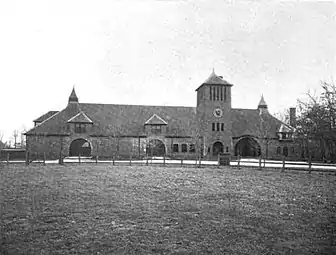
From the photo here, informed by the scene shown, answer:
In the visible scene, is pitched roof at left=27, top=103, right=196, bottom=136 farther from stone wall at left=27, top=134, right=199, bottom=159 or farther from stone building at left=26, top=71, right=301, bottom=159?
stone wall at left=27, top=134, right=199, bottom=159

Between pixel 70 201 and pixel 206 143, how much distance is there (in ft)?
110

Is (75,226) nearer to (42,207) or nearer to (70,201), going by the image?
(42,207)

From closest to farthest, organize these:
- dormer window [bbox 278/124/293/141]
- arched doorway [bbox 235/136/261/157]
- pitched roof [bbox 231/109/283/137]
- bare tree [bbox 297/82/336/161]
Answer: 1. bare tree [bbox 297/82/336/161]
2. arched doorway [bbox 235/136/261/157]
3. pitched roof [bbox 231/109/283/137]
4. dormer window [bbox 278/124/293/141]

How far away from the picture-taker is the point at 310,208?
966 cm

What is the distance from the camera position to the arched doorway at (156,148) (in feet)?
140

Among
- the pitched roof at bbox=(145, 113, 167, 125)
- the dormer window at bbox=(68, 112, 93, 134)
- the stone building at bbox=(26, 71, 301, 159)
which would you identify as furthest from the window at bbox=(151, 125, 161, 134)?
the dormer window at bbox=(68, 112, 93, 134)

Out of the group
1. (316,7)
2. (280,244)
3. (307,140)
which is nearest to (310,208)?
(280,244)

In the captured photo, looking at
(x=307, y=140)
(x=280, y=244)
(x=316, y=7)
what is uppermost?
(x=316, y=7)

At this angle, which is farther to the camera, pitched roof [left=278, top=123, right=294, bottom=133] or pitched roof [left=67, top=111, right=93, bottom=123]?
pitched roof [left=278, top=123, right=294, bottom=133]

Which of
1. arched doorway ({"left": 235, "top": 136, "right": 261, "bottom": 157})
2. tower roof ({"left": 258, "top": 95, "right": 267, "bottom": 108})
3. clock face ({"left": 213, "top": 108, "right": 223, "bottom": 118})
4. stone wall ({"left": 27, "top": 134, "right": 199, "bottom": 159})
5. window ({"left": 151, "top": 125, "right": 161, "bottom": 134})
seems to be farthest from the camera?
tower roof ({"left": 258, "top": 95, "right": 267, "bottom": 108})

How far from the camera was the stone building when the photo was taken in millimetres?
40938

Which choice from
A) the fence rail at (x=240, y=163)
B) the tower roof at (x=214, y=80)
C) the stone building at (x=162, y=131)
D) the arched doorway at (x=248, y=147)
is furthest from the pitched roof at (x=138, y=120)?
the fence rail at (x=240, y=163)

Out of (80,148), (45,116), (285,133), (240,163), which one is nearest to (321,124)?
(240,163)

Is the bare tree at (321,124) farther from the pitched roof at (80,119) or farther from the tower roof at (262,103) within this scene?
the pitched roof at (80,119)
